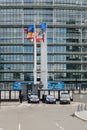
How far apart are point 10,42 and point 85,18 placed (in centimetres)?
2941

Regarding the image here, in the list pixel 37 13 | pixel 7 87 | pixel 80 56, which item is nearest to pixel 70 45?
pixel 80 56

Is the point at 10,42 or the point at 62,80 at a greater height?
the point at 10,42

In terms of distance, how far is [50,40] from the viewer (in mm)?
157000

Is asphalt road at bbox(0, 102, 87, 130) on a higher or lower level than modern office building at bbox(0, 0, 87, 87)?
lower

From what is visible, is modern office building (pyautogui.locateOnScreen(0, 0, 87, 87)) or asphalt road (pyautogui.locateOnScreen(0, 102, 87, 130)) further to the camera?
modern office building (pyautogui.locateOnScreen(0, 0, 87, 87))

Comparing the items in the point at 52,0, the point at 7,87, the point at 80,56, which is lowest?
the point at 7,87

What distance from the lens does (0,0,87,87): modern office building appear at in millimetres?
155750

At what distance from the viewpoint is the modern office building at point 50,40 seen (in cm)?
15575

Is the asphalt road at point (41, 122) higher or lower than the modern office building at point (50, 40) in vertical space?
lower

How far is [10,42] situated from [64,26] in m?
21.0

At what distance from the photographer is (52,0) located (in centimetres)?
15750

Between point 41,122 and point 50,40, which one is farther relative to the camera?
point 50,40

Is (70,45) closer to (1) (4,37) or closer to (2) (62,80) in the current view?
(2) (62,80)

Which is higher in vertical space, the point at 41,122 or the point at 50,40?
the point at 50,40
